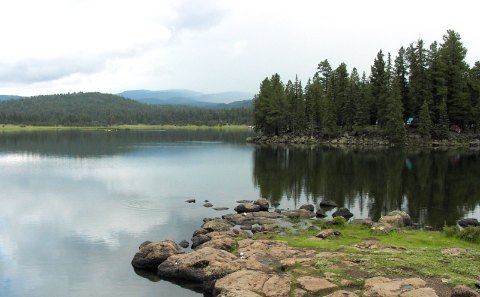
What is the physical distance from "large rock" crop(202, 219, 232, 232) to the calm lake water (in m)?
1.86

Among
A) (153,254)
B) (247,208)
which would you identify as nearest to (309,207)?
(247,208)

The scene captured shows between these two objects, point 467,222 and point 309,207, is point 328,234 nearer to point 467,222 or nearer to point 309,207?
point 309,207

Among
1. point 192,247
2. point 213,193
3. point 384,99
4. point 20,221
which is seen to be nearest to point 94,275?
point 192,247

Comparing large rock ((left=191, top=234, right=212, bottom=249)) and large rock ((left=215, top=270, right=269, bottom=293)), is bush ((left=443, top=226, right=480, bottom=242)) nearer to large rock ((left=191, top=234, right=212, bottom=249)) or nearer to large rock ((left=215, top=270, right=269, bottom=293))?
large rock ((left=215, top=270, right=269, bottom=293))

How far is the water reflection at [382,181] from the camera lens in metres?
43.7

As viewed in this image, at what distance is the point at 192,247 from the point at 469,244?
18414 mm

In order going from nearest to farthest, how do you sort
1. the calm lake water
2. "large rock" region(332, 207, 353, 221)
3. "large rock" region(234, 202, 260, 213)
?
the calm lake water → "large rock" region(332, 207, 353, 221) → "large rock" region(234, 202, 260, 213)

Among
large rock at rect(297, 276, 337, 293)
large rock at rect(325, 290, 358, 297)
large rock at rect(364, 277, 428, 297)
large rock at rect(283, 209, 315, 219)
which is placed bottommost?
large rock at rect(283, 209, 315, 219)

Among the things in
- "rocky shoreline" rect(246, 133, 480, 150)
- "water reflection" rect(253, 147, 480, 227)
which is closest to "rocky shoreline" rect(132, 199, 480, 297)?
"water reflection" rect(253, 147, 480, 227)

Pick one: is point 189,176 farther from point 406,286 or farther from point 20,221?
point 406,286

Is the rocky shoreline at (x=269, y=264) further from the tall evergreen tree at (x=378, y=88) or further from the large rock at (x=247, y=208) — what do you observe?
the tall evergreen tree at (x=378, y=88)

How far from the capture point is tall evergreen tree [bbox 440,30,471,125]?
108 m

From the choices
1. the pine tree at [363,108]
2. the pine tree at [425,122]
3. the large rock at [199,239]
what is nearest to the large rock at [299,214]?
the large rock at [199,239]

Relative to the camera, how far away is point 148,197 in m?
50.1
